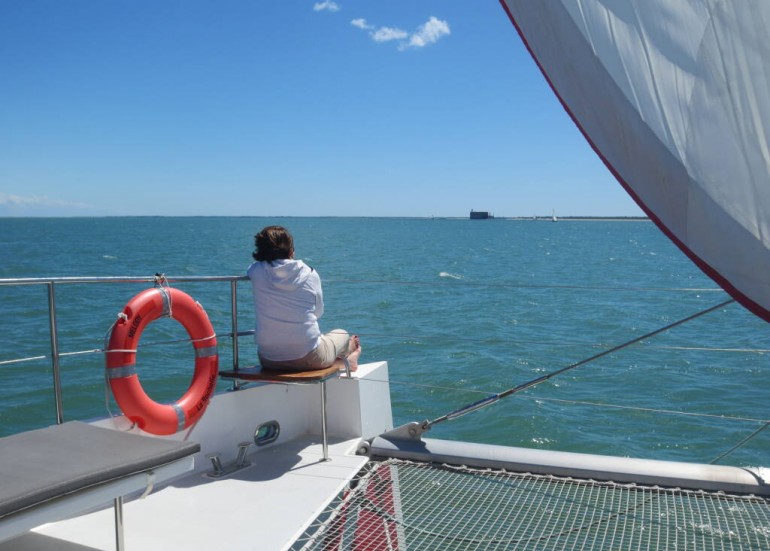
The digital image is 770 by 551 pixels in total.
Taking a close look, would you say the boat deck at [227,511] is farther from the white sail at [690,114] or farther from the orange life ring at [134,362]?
the white sail at [690,114]

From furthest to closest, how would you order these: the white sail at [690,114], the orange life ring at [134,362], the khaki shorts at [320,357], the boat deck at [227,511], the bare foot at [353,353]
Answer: the bare foot at [353,353]
the khaki shorts at [320,357]
the orange life ring at [134,362]
the boat deck at [227,511]
the white sail at [690,114]

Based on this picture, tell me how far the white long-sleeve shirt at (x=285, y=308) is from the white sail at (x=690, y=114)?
205 centimetres

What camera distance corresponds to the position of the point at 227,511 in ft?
9.32

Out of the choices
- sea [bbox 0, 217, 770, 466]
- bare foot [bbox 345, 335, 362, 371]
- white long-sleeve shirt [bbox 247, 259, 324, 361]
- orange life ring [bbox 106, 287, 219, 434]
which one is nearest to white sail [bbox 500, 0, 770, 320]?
sea [bbox 0, 217, 770, 466]

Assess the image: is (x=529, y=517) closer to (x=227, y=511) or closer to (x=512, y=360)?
(x=227, y=511)

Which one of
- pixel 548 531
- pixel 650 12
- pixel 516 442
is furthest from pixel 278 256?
pixel 516 442

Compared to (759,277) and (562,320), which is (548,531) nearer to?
(759,277)

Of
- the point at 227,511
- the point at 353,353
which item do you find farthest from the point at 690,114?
the point at 353,353

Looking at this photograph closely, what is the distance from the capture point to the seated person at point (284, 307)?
3.49 metres

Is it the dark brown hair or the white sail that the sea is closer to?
the dark brown hair

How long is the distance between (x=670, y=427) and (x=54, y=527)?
6.85 meters

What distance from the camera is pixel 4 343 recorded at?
464 inches

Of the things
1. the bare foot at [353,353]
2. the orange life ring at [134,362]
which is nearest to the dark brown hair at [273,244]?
the orange life ring at [134,362]

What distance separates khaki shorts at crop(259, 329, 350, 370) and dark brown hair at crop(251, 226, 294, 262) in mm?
492
